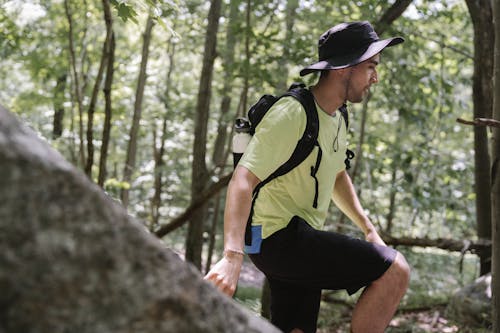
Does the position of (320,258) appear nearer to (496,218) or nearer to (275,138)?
(275,138)

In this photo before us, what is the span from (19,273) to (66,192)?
0.15 meters

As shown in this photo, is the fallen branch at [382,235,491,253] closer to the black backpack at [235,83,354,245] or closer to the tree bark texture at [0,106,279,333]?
the black backpack at [235,83,354,245]

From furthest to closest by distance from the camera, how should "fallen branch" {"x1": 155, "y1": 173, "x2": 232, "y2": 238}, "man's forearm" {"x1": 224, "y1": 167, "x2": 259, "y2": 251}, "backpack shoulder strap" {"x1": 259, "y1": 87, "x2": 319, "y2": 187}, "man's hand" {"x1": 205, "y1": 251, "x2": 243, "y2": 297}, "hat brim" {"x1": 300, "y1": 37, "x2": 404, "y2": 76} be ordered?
"fallen branch" {"x1": 155, "y1": 173, "x2": 232, "y2": 238}
"hat brim" {"x1": 300, "y1": 37, "x2": 404, "y2": 76}
"backpack shoulder strap" {"x1": 259, "y1": 87, "x2": 319, "y2": 187}
"man's forearm" {"x1": 224, "y1": 167, "x2": 259, "y2": 251}
"man's hand" {"x1": 205, "y1": 251, "x2": 243, "y2": 297}

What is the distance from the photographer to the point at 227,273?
2260 mm

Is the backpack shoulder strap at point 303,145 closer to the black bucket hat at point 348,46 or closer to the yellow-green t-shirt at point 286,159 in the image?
the yellow-green t-shirt at point 286,159

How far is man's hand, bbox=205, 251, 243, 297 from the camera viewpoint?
2.19m

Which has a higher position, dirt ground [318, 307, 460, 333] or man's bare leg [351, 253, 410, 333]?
man's bare leg [351, 253, 410, 333]

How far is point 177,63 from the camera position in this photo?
16.4m

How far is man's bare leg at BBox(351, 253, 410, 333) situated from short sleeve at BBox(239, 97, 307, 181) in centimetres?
78

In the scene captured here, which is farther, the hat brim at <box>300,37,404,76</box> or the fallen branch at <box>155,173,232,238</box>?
the fallen branch at <box>155,173,232,238</box>

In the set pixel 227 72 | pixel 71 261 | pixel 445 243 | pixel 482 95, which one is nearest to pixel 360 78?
pixel 71 261

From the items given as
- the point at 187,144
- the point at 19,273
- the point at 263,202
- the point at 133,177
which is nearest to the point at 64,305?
the point at 19,273

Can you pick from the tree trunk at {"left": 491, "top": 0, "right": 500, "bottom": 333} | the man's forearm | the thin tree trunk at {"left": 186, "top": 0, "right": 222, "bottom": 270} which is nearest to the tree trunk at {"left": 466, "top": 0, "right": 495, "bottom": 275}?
the thin tree trunk at {"left": 186, "top": 0, "right": 222, "bottom": 270}

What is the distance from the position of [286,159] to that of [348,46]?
A: 0.81m
